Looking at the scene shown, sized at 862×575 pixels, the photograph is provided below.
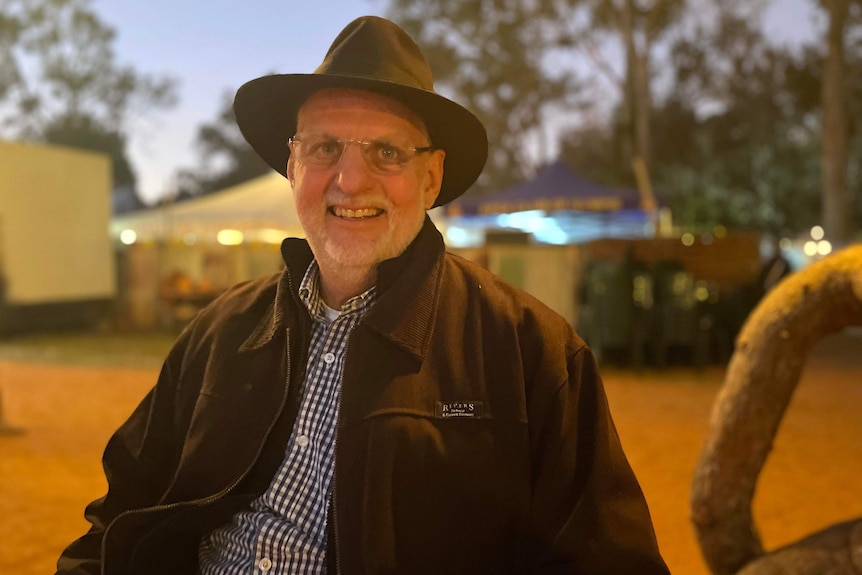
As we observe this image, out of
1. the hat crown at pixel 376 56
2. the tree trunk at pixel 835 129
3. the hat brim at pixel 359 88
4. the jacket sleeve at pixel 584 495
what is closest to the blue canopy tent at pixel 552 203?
the tree trunk at pixel 835 129

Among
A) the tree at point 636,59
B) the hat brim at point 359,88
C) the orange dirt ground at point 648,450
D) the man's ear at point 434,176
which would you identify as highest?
the tree at point 636,59

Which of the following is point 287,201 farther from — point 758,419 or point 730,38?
point 730,38

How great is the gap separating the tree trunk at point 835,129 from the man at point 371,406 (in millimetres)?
17554

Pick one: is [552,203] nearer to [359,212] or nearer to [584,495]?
[359,212]

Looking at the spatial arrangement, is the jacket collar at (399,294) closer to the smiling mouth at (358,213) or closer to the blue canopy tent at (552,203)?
the smiling mouth at (358,213)

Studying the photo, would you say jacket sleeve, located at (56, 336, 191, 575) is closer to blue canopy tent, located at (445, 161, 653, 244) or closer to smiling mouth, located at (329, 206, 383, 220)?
smiling mouth, located at (329, 206, 383, 220)

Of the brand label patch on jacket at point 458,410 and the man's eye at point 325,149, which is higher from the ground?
the man's eye at point 325,149

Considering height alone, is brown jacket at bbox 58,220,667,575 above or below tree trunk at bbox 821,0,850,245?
below

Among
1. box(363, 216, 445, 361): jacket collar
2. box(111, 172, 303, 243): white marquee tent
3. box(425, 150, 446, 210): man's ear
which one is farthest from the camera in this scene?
box(111, 172, 303, 243): white marquee tent

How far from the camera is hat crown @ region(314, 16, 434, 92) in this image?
2.03 metres

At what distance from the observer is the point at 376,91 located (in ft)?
6.76

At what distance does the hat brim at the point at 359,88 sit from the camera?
2.05 meters

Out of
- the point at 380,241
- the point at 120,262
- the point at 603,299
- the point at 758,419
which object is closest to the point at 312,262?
the point at 380,241

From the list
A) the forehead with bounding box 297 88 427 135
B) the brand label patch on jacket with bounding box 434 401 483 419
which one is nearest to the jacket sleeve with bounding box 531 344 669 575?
the brand label patch on jacket with bounding box 434 401 483 419
